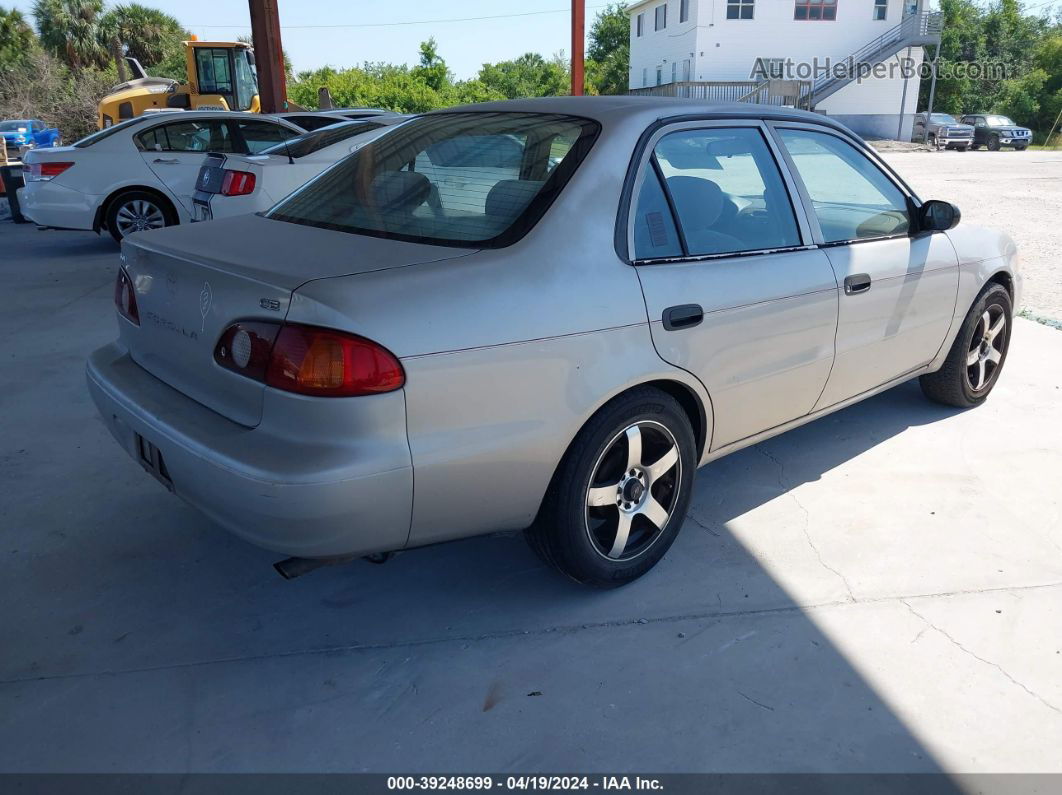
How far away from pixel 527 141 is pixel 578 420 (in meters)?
1.06

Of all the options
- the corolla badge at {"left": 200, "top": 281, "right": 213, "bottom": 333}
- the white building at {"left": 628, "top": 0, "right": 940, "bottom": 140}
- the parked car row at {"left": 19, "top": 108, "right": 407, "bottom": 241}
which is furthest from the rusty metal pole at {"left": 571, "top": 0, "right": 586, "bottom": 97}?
the white building at {"left": 628, "top": 0, "right": 940, "bottom": 140}

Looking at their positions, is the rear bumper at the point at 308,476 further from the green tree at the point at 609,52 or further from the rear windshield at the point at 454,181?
the green tree at the point at 609,52

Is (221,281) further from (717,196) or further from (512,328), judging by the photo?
(717,196)

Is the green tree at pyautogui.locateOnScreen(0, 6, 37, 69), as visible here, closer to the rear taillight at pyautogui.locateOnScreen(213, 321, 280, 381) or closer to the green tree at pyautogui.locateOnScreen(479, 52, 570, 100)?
the green tree at pyautogui.locateOnScreen(479, 52, 570, 100)

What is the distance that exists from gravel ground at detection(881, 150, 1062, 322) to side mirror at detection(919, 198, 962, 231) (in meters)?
3.54

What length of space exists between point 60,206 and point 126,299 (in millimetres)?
7605

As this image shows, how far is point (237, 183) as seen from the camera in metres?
7.91

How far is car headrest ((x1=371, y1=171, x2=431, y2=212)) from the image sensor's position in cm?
308

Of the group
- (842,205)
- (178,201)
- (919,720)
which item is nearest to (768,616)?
(919,720)

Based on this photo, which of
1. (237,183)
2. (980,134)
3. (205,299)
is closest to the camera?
(205,299)

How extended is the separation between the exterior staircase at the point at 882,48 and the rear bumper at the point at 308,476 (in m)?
41.3

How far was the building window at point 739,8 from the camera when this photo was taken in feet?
129

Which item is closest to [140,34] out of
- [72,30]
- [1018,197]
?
[72,30]

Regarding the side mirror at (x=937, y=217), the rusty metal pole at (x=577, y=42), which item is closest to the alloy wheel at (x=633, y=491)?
the side mirror at (x=937, y=217)
